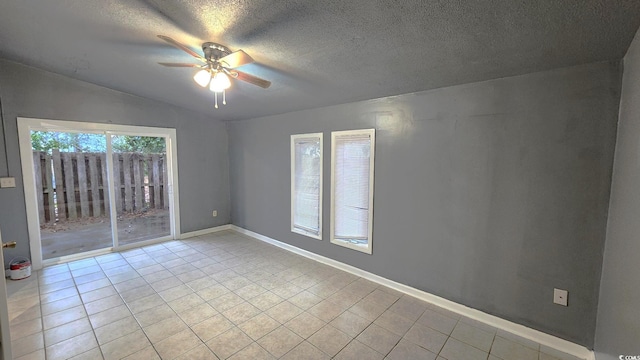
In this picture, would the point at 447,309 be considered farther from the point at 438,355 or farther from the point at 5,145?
the point at 5,145

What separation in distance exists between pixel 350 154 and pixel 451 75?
1449 millimetres

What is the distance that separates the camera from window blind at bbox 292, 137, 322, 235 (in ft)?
12.4

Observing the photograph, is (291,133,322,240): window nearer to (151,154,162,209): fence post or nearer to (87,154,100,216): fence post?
(151,154,162,209): fence post

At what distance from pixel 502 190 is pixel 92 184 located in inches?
210

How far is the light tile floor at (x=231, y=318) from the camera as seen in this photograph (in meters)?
2.07

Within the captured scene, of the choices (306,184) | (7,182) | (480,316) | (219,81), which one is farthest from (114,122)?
(480,316)

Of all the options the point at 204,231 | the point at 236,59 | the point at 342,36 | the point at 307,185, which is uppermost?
the point at 342,36

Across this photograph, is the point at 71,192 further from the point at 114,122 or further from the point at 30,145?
the point at 114,122

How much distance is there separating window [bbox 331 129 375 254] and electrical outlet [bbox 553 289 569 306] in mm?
1703

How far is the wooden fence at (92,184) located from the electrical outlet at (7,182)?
24 cm

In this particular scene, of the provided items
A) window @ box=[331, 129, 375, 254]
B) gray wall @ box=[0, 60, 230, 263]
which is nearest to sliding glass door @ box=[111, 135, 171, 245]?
gray wall @ box=[0, 60, 230, 263]

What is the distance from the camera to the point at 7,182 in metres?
3.26

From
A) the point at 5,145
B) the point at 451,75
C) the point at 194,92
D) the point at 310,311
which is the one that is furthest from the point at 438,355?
the point at 5,145

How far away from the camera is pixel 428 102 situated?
265 cm
